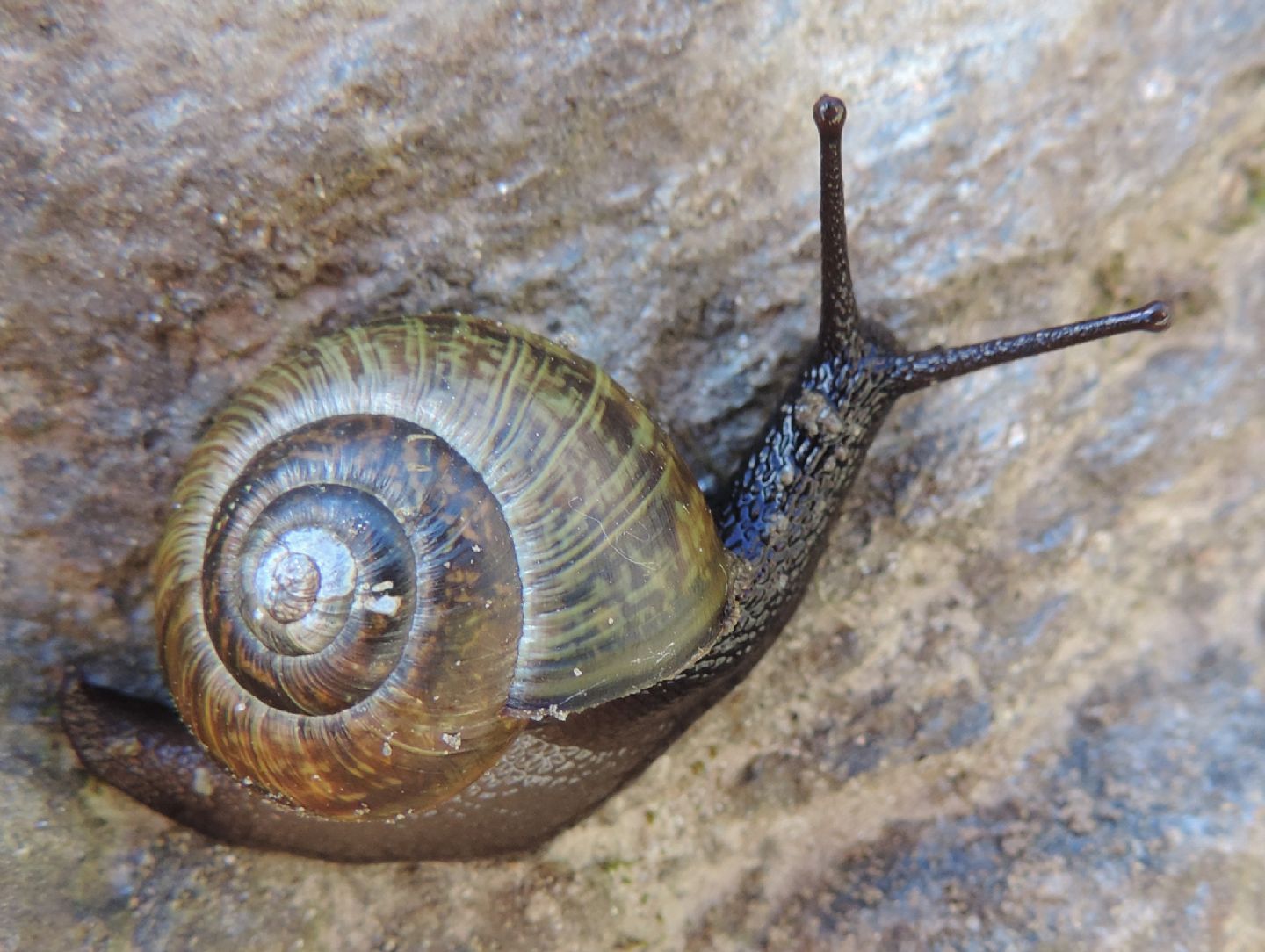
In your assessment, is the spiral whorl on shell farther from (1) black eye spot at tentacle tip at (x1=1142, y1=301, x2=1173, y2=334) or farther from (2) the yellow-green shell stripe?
(1) black eye spot at tentacle tip at (x1=1142, y1=301, x2=1173, y2=334)

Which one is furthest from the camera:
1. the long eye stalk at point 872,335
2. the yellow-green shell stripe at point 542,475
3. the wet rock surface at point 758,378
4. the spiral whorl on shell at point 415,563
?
the wet rock surface at point 758,378

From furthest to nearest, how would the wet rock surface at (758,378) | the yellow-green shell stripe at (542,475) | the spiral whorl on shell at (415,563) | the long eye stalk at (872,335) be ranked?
the wet rock surface at (758,378), the long eye stalk at (872,335), the yellow-green shell stripe at (542,475), the spiral whorl on shell at (415,563)

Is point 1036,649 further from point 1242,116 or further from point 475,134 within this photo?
point 475,134

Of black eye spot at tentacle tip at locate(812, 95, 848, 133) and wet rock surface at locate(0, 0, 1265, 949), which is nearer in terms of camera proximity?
black eye spot at tentacle tip at locate(812, 95, 848, 133)

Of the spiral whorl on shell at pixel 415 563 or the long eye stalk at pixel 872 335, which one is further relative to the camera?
the long eye stalk at pixel 872 335

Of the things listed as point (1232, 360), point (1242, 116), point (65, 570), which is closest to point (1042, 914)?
point (1232, 360)

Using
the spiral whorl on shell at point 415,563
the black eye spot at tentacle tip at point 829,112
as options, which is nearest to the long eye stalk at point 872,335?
the black eye spot at tentacle tip at point 829,112

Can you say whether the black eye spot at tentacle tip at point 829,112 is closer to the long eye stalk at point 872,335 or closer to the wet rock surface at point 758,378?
the long eye stalk at point 872,335

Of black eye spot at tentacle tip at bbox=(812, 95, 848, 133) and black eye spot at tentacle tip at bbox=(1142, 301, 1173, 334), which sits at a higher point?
black eye spot at tentacle tip at bbox=(812, 95, 848, 133)

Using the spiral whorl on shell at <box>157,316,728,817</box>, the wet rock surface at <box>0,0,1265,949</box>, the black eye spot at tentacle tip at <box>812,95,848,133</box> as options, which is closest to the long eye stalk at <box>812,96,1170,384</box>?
the black eye spot at tentacle tip at <box>812,95,848,133</box>
